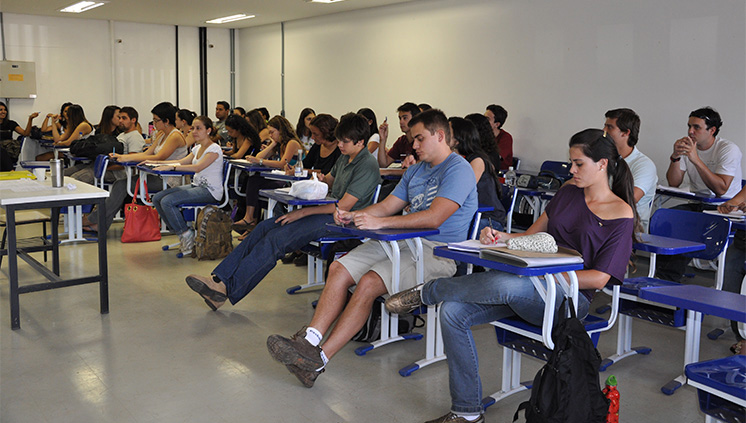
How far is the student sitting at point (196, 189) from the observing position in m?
5.67

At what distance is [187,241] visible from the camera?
575 cm

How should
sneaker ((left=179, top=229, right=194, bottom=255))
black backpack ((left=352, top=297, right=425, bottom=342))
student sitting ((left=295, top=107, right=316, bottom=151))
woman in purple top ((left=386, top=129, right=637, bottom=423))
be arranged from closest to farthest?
woman in purple top ((left=386, top=129, right=637, bottom=423)) < black backpack ((left=352, top=297, right=425, bottom=342)) < sneaker ((left=179, top=229, right=194, bottom=255)) < student sitting ((left=295, top=107, right=316, bottom=151))

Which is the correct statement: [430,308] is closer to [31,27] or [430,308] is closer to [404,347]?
[404,347]

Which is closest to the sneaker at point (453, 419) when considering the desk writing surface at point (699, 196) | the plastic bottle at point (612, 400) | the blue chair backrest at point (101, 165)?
the plastic bottle at point (612, 400)

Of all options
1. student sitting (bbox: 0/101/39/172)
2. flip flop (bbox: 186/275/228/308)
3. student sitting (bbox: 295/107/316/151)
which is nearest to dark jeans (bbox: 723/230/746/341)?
flip flop (bbox: 186/275/228/308)

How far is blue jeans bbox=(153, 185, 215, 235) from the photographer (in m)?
5.64

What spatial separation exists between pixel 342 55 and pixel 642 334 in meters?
7.23

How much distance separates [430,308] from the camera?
3.20 meters

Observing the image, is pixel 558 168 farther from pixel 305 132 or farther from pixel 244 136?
pixel 244 136

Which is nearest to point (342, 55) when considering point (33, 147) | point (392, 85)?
point (392, 85)

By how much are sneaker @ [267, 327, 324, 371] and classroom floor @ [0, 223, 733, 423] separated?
15 cm

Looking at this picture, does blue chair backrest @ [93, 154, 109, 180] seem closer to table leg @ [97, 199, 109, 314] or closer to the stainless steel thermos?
the stainless steel thermos

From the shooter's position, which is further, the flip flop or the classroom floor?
the flip flop

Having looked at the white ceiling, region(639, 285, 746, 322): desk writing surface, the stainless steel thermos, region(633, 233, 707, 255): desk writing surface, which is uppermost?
the white ceiling
